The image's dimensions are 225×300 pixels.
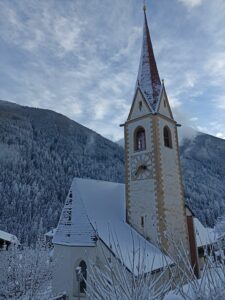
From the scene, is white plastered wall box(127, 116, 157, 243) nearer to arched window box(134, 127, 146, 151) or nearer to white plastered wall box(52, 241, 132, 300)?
arched window box(134, 127, 146, 151)

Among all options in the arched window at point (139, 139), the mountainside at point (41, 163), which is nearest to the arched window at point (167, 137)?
the arched window at point (139, 139)

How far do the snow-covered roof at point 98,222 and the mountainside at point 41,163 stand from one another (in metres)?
22.7

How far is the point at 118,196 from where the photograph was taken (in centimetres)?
1648

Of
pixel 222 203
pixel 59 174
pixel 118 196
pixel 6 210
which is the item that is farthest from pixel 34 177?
pixel 118 196

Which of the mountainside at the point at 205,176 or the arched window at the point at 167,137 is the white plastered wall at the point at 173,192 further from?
the mountainside at the point at 205,176

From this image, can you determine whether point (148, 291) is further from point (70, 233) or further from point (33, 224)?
point (33, 224)

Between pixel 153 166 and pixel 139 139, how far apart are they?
2.62 meters

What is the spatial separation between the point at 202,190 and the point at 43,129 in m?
88.3

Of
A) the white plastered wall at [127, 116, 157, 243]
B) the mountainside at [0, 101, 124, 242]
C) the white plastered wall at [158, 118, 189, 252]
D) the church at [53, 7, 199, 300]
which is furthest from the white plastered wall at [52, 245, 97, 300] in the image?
the mountainside at [0, 101, 124, 242]

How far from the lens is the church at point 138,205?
12.6 meters

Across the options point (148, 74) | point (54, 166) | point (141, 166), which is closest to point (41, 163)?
point (54, 166)

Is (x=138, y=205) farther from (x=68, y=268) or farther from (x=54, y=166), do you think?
(x=54, y=166)

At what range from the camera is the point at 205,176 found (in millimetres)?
111938

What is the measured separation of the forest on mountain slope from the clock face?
2431 cm
